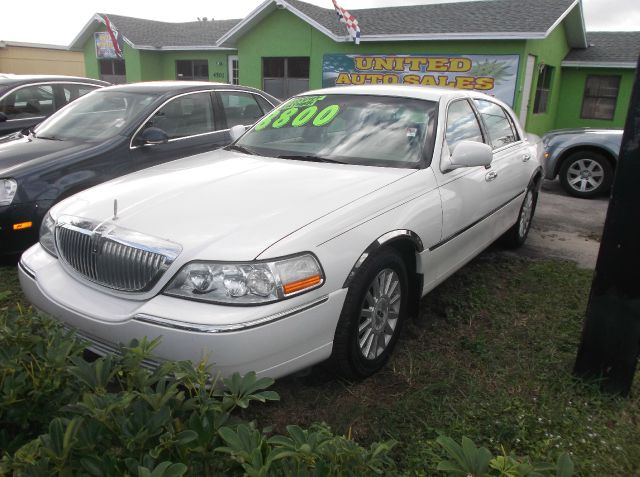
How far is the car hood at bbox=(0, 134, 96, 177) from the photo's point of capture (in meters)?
4.55

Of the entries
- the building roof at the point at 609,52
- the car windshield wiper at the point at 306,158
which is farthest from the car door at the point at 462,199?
the building roof at the point at 609,52

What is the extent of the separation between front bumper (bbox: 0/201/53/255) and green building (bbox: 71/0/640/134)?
42.1 ft

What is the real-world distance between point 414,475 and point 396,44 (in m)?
15.8

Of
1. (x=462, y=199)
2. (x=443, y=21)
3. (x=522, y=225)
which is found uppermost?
(x=443, y=21)

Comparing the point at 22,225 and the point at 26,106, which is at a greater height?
the point at 26,106

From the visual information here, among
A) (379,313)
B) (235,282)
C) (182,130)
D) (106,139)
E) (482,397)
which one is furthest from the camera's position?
(182,130)

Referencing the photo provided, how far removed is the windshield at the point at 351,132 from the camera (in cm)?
360

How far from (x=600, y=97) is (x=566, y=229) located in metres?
12.9

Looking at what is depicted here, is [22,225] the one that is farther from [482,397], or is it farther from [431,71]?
[431,71]

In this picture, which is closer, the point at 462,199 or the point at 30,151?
the point at 462,199

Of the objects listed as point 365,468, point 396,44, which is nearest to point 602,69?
point 396,44

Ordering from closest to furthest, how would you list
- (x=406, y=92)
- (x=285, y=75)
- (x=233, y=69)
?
(x=406, y=92) < (x=285, y=75) < (x=233, y=69)

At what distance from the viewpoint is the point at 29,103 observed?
24.1ft

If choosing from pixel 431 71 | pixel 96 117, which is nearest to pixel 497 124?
pixel 96 117
